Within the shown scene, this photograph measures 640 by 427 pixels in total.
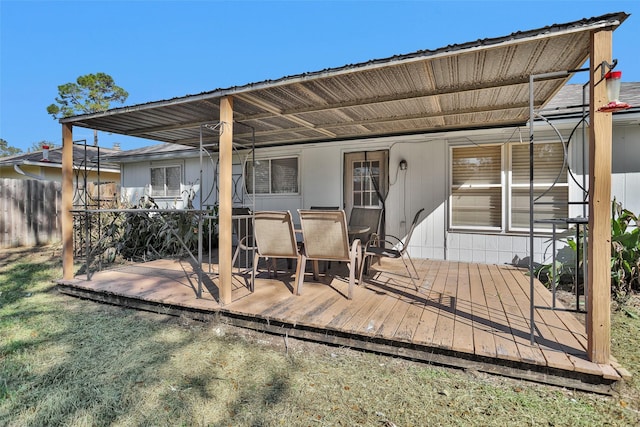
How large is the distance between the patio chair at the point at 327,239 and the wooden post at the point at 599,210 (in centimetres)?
199

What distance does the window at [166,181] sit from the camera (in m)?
9.04

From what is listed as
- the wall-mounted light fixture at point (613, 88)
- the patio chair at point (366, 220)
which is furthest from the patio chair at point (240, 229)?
the wall-mounted light fixture at point (613, 88)

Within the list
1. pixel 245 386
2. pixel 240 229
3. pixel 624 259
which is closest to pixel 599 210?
pixel 245 386

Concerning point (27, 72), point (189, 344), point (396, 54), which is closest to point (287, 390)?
point (189, 344)

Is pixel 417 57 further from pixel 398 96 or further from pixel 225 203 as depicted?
pixel 225 203

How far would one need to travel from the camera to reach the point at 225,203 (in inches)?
133

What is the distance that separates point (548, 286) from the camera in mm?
4551

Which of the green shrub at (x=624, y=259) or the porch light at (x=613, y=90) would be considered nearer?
the porch light at (x=613, y=90)

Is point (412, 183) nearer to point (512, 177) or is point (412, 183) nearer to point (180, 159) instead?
point (512, 177)

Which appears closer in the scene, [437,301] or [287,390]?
[287,390]

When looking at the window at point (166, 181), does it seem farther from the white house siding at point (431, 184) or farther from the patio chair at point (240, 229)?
the patio chair at point (240, 229)

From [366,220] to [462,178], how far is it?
6.39 ft

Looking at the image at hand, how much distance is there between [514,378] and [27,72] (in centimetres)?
3153

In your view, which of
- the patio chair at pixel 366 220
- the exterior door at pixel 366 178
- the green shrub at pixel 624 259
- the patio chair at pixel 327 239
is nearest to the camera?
the patio chair at pixel 327 239
